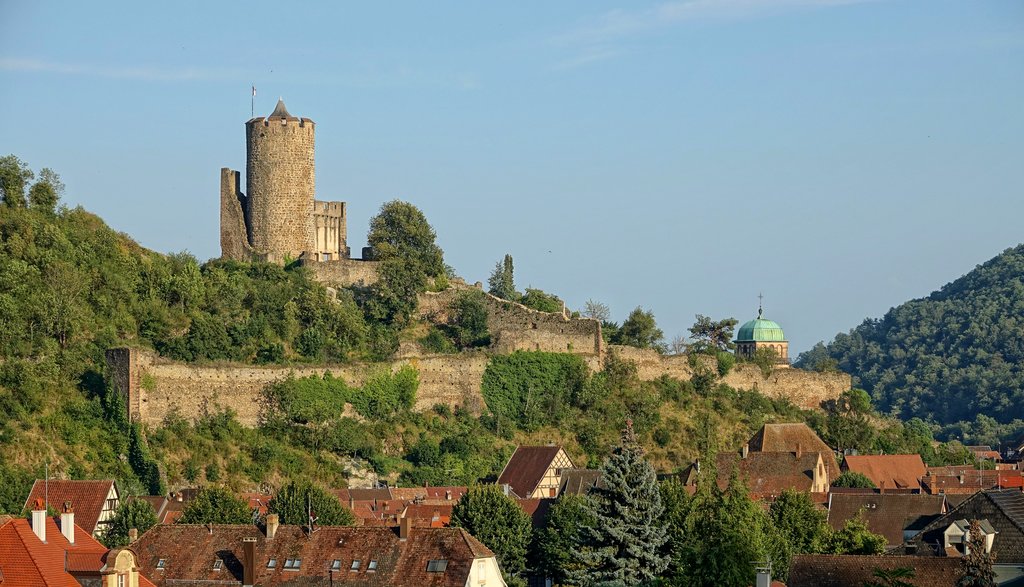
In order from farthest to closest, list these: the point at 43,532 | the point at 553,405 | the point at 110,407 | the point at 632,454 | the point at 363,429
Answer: the point at 553,405 → the point at 363,429 → the point at 110,407 → the point at 632,454 → the point at 43,532

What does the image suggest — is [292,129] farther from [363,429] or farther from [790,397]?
[790,397]

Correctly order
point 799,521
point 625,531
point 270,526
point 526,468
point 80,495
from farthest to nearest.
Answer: point 526,468
point 80,495
point 799,521
point 270,526
point 625,531

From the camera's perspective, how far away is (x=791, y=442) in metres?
71.8

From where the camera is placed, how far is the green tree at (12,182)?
67.7 m

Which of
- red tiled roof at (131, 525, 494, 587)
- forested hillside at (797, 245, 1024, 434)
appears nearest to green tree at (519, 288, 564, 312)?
red tiled roof at (131, 525, 494, 587)

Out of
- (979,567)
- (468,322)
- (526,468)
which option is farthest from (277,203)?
(979,567)

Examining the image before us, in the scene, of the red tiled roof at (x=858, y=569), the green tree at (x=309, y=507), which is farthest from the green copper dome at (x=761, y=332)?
the red tiled roof at (x=858, y=569)

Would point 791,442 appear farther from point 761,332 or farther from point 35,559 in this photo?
point 35,559

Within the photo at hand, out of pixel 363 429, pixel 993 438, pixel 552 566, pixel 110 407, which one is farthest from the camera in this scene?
pixel 993 438

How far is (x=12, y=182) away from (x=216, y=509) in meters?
20.0

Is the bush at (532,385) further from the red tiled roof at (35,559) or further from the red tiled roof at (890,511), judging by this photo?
the red tiled roof at (35,559)

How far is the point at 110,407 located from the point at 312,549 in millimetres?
16281

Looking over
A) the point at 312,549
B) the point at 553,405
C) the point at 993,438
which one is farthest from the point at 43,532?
the point at 993,438

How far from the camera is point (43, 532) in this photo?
39750 mm
